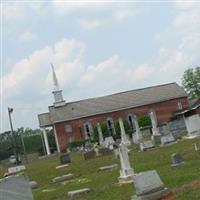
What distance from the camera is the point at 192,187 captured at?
11.6m

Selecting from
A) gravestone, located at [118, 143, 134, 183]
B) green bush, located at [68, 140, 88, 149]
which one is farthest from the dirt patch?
green bush, located at [68, 140, 88, 149]

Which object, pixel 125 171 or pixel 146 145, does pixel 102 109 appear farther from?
pixel 125 171

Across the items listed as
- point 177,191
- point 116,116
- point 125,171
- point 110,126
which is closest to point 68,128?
point 110,126

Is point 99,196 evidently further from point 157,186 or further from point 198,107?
point 198,107

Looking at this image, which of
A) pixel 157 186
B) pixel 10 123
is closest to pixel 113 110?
pixel 10 123

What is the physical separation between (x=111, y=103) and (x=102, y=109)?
7.56 ft

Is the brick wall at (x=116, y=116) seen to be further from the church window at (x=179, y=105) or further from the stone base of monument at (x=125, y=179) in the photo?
→ the stone base of monument at (x=125, y=179)

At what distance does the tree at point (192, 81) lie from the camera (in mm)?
99562

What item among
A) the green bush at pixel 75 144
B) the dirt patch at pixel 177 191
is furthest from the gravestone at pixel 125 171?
the green bush at pixel 75 144

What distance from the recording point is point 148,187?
12016 millimetres

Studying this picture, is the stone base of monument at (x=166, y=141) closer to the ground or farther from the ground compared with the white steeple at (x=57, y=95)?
closer to the ground


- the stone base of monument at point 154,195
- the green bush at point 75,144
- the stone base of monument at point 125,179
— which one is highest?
the green bush at point 75,144

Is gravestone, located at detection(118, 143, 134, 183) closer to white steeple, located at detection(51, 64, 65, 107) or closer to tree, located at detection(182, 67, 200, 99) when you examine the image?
white steeple, located at detection(51, 64, 65, 107)

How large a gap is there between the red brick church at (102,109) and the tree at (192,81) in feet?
48.3
